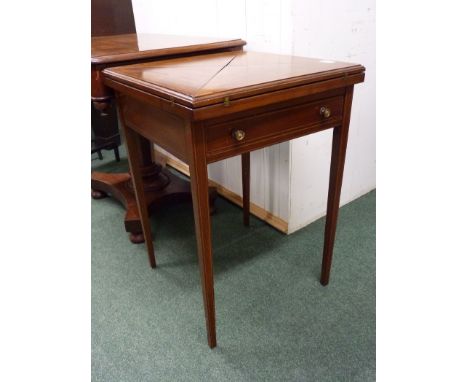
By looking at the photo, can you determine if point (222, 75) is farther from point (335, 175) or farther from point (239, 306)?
point (239, 306)

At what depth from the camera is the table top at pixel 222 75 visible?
75 centimetres

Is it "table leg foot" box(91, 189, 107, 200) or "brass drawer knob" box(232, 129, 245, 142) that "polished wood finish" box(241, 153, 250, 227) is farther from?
"table leg foot" box(91, 189, 107, 200)

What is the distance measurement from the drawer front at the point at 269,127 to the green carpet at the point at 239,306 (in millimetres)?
578

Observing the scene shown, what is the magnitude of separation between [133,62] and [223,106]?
536 mm

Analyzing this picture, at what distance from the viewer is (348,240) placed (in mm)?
1514

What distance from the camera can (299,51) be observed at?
1.28 m

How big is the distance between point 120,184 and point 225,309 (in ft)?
2.96

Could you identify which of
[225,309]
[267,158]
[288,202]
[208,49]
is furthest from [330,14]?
[225,309]

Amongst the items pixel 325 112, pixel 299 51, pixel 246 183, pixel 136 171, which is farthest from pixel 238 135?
pixel 246 183

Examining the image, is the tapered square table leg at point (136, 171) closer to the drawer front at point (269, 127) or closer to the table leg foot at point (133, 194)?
the table leg foot at point (133, 194)

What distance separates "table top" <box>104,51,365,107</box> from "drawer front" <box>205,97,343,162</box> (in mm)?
73

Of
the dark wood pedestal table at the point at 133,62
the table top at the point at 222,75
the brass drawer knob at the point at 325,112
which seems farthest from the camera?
the dark wood pedestal table at the point at 133,62

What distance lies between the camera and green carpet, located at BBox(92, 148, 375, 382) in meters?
1.02

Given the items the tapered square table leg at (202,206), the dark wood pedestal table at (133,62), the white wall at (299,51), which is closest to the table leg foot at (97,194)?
the dark wood pedestal table at (133,62)
